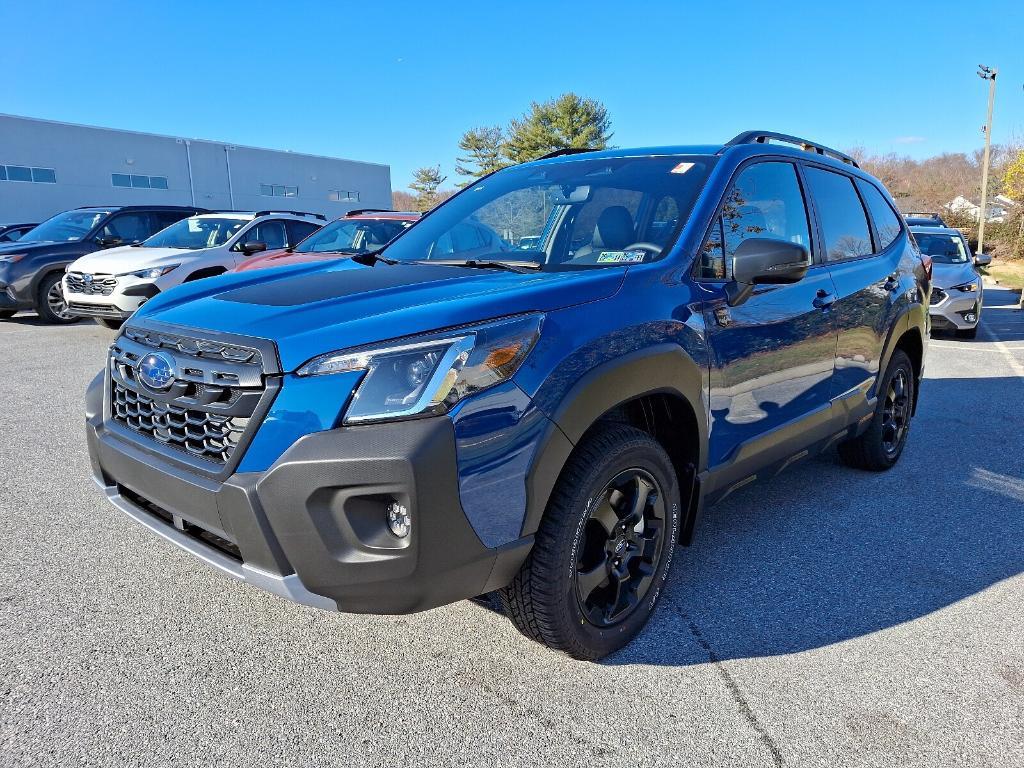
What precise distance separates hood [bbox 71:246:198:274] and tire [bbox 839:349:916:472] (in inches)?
319

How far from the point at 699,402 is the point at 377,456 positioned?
133 centimetres

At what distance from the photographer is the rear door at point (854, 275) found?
3633mm

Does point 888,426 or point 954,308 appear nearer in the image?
point 888,426

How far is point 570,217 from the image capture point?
10.2 feet

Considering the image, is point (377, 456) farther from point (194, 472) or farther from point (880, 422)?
point (880, 422)

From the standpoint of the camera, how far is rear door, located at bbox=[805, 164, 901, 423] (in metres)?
3.63

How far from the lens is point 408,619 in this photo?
273 cm

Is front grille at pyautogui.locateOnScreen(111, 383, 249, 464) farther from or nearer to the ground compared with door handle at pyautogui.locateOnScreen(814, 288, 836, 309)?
nearer to the ground

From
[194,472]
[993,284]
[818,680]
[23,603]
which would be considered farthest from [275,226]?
[993,284]

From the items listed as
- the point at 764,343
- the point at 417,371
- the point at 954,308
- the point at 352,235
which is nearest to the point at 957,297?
the point at 954,308

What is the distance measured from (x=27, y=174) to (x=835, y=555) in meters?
35.9

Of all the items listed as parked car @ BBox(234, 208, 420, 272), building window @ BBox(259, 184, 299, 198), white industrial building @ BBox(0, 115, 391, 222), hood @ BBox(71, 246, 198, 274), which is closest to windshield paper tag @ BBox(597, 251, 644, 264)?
parked car @ BBox(234, 208, 420, 272)

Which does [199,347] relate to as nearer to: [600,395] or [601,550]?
[600,395]

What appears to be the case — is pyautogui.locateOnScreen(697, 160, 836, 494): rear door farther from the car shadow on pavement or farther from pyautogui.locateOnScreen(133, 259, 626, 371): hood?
pyautogui.locateOnScreen(133, 259, 626, 371): hood
